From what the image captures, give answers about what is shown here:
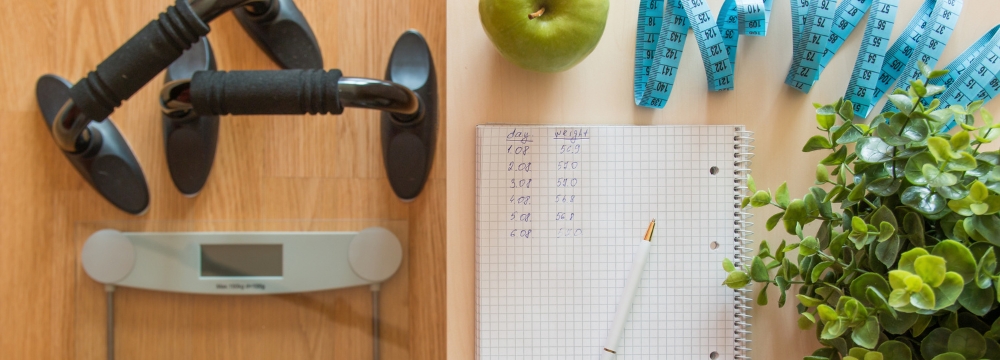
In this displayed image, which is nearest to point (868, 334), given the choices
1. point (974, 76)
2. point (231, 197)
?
point (974, 76)

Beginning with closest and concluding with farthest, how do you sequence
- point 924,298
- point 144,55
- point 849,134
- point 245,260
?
point 924,298 → point 849,134 → point 144,55 → point 245,260

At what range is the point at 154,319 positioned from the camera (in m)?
0.73

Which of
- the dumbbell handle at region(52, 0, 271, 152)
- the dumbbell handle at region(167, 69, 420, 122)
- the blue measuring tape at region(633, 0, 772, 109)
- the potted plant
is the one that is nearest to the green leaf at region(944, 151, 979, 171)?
the potted plant

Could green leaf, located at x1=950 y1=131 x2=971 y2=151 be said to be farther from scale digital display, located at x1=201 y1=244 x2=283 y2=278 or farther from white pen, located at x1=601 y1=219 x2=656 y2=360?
scale digital display, located at x1=201 y1=244 x2=283 y2=278

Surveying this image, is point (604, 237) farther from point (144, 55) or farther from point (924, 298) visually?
point (144, 55)

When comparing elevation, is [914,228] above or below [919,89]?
below

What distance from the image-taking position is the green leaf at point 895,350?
1.47 feet

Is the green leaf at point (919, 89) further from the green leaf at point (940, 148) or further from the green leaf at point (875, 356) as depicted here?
the green leaf at point (875, 356)

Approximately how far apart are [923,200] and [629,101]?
275mm

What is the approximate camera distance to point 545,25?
52 centimetres

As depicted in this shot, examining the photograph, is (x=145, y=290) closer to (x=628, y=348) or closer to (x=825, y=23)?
(x=628, y=348)

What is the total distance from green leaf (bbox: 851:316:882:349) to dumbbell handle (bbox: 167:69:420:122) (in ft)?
1.62

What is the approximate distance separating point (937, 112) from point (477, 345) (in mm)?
468

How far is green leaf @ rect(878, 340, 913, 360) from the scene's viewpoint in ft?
1.47
